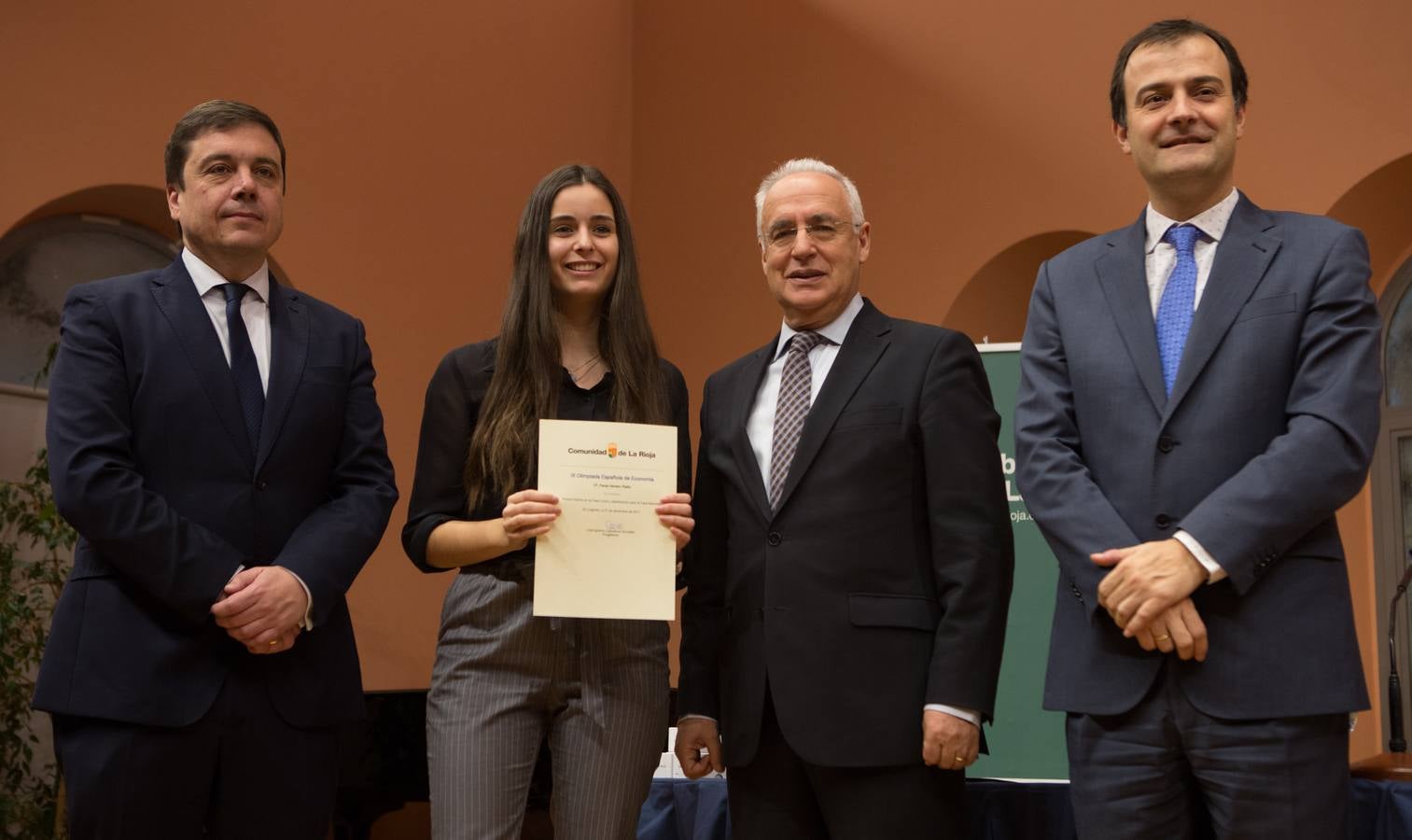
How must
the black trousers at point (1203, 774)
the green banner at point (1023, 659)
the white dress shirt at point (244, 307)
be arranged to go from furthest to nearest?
1. the green banner at point (1023, 659)
2. the white dress shirt at point (244, 307)
3. the black trousers at point (1203, 774)

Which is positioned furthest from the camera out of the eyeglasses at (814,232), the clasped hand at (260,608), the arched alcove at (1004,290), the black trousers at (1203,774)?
the arched alcove at (1004,290)

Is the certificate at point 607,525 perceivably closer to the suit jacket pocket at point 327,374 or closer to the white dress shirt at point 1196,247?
the suit jacket pocket at point 327,374

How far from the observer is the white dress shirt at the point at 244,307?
8.39 ft

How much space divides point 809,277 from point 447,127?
13.5ft

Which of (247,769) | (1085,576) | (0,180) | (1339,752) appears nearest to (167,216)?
(0,180)

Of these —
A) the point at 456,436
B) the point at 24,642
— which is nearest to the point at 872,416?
the point at 456,436

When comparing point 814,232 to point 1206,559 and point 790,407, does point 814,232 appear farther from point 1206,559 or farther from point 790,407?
point 1206,559

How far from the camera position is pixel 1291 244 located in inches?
89.1

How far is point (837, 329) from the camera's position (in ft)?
8.71

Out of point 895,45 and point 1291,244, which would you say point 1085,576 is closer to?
point 1291,244

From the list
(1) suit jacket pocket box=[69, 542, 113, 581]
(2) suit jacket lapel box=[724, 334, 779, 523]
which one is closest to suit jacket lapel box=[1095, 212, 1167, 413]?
Answer: (2) suit jacket lapel box=[724, 334, 779, 523]

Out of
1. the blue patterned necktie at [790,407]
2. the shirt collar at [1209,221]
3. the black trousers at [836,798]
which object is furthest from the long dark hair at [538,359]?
the shirt collar at [1209,221]

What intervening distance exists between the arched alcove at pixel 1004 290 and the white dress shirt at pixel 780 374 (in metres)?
3.80

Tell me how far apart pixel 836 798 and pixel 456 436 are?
3.10 ft
